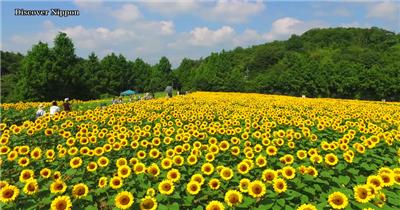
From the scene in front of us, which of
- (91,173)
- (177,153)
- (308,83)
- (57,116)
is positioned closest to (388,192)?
(177,153)

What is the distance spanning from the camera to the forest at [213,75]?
2404 inches

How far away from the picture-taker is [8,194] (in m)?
5.69

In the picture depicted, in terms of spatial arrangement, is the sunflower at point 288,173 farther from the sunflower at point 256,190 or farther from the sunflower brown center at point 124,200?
the sunflower brown center at point 124,200

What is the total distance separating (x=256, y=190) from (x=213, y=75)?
3046 inches

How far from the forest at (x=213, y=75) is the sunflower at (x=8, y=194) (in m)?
56.6

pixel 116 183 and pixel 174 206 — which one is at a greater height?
pixel 116 183

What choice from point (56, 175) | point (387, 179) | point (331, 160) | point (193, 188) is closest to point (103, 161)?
point (56, 175)

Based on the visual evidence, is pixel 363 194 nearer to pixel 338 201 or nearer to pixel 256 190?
pixel 338 201

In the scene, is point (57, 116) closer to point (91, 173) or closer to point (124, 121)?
point (124, 121)

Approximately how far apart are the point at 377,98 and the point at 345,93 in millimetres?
6083

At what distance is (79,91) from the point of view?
67812 mm

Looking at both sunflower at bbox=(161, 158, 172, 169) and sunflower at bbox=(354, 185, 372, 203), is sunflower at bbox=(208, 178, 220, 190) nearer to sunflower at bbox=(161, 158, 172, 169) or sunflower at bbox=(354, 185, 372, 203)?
sunflower at bbox=(161, 158, 172, 169)

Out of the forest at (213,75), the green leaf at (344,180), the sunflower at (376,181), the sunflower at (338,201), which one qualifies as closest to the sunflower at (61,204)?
the sunflower at (338,201)

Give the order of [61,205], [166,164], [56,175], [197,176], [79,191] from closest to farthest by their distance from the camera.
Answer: [61,205]
[79,191]
[197,176]
[56,175]
[166,164]
